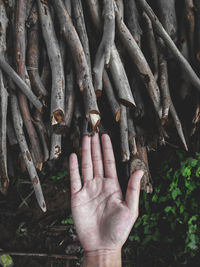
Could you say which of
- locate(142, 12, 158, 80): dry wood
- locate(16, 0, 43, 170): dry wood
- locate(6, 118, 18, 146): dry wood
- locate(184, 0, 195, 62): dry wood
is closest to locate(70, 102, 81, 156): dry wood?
locate(16, 0, 43, 170): dry wood

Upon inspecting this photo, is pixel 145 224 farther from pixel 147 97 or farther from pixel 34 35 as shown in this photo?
pixel 34 35

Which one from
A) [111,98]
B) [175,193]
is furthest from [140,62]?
[175,193]

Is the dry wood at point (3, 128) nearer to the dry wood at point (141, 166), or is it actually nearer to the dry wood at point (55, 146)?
the dry wood at point (55, 146)

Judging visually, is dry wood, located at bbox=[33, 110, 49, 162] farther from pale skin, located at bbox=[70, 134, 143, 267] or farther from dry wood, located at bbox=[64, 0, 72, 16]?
dry wood, located at bbox=[64, 0, 72, 16]

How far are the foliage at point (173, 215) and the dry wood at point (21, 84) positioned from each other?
4.13 feet

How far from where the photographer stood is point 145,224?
2102 millimetres

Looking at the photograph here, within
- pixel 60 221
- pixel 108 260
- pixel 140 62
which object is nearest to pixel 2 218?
pixel 60 221

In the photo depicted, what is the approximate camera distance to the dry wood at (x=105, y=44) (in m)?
1.12

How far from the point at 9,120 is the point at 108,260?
0.90 metres

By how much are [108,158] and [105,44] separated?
576mm

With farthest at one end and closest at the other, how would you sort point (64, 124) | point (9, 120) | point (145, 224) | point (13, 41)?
point (145, 224), point (9, 120), point (13, 41), point (64, 124)

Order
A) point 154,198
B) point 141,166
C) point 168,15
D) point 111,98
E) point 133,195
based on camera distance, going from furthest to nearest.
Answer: point 154,198 → point 141,166 → point 168,15 → point 111,98 → point 133,195

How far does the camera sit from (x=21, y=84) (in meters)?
1.16

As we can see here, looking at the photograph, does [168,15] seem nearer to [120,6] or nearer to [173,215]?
[120,6]
